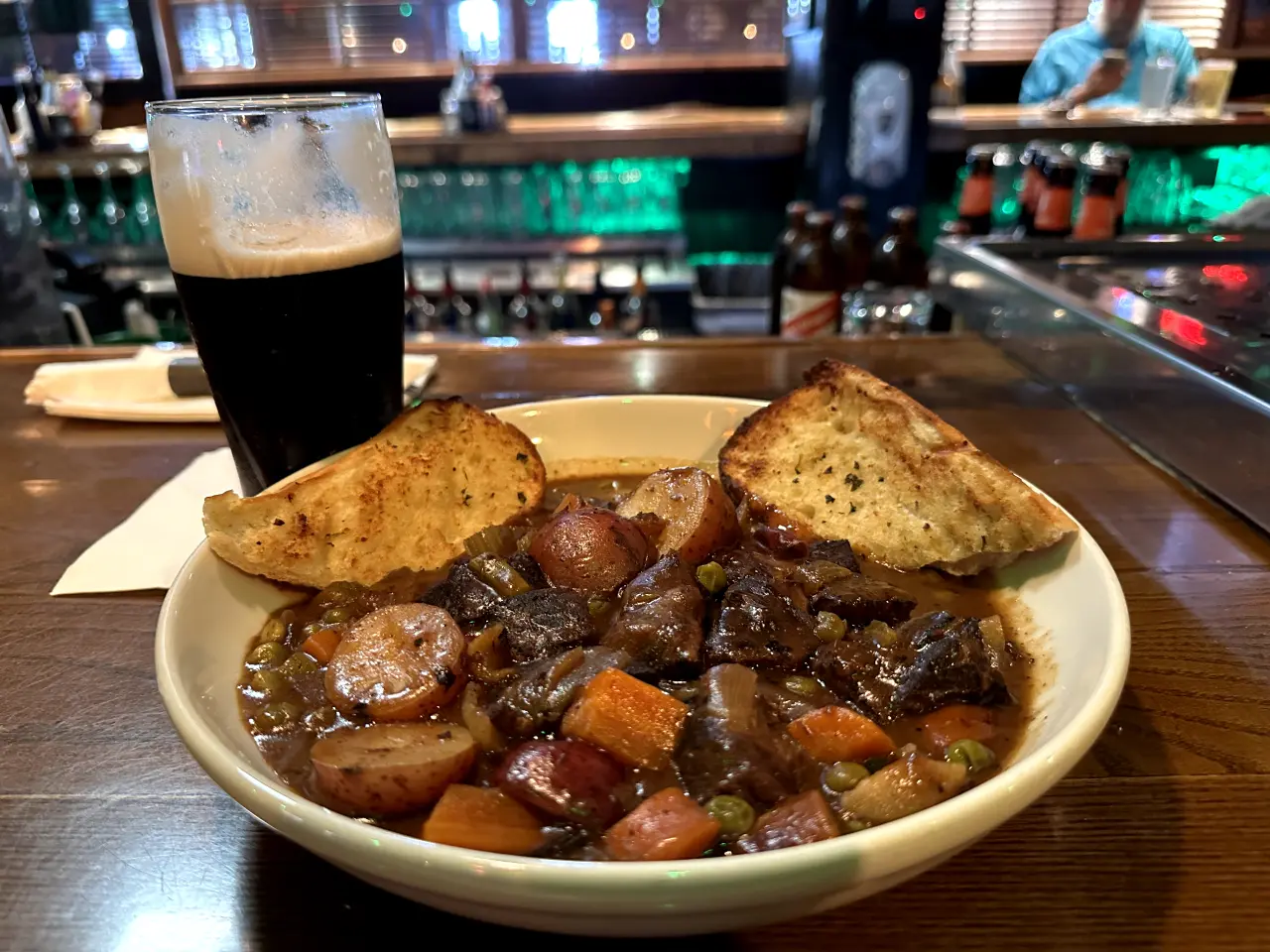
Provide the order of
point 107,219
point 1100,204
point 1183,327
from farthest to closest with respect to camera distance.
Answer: point 107,219 < point 1100,204 < point 1183,327

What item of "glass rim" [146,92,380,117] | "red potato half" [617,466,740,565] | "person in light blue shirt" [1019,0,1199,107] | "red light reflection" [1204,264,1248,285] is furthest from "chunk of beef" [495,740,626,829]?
"person in light blue shirt" [1019,0,1199,107]

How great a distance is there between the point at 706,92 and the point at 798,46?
390 cm

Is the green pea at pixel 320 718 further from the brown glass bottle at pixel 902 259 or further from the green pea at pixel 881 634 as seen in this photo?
the brown glass bottle at pixel 902 259

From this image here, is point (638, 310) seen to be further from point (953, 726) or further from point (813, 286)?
point (953, 726)

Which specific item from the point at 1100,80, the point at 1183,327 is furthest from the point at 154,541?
the point at 1100,80

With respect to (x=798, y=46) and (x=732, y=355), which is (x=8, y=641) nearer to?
(x=732, y=355)

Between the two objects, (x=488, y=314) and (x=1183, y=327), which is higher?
(x=1183, y=327)

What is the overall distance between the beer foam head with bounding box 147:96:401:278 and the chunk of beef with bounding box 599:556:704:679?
3.50ft

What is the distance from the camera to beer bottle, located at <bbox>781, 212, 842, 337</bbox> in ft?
14.7

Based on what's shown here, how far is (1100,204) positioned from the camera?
4852mm

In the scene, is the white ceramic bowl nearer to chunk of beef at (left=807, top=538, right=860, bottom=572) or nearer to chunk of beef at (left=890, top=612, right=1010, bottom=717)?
chunk of beef at (left=890, top=612, right=1010, bottom=717)

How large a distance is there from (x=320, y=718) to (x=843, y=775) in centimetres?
80

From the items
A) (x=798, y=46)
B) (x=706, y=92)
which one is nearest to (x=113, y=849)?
(x=798, y=46)

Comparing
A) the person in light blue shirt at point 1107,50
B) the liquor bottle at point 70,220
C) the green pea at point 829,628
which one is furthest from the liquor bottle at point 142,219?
the person in light blue shirt at point 1107,50
